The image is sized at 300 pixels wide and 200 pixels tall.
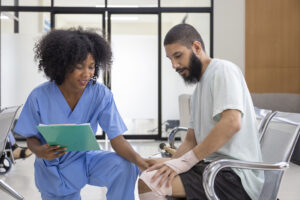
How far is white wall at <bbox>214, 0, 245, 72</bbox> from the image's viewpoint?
5.89 metres

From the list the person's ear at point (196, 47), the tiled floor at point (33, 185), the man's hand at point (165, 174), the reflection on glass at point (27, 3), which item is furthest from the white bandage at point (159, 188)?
the reflection on glass at point (27, 3)

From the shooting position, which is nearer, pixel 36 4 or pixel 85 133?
pixel 85 133

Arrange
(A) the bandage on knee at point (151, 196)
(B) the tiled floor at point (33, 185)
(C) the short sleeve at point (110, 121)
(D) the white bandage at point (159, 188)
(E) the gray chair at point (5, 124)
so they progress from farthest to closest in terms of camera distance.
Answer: (B) the tiled floor at point (33, 185) → (E) the gray chair at point (5, 124) → (C) the short sleeve at point (110, 121) → (A) the bandage on knee at point (151, 196) → (D) the white bandage at point (159, 188)

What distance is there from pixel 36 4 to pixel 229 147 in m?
5.42

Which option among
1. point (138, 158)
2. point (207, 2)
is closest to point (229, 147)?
point (138, 158)

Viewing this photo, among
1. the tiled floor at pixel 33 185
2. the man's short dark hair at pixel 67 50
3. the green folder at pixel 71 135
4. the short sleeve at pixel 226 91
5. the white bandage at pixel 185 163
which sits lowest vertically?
the tiled floor at pixel 33 185

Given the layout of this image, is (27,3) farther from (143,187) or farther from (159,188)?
(159,188)

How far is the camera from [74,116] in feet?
5.36

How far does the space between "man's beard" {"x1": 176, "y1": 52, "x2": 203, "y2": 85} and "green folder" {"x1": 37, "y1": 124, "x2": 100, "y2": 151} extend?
0.47 metres

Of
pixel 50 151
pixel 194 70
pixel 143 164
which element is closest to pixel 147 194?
pixel 143 164

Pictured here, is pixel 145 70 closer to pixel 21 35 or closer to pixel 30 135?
pixel 21 35

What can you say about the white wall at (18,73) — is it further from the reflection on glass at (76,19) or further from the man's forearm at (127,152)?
the man's forearm at (127,152)

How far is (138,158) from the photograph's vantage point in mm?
1540

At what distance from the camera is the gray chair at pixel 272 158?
1131mm
